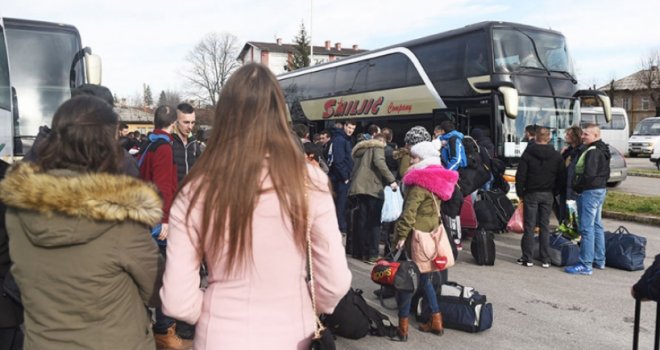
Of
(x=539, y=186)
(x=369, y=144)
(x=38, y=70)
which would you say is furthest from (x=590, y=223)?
(x=38, y=70)

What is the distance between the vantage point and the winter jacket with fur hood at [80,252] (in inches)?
74.4

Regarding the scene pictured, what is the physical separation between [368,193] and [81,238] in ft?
18.3

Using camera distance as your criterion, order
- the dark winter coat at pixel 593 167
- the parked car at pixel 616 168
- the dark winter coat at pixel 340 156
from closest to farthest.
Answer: the dark winter coat at pixel 593 167 → the dark winter coat at pixel 340 156 → the parked car at pixel 616 168

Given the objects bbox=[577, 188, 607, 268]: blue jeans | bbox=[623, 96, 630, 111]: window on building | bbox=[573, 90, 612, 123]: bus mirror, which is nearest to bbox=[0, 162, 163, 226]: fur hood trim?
bbox=[577, 188, 607, 268]: blue jeans

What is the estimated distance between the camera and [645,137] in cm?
3098

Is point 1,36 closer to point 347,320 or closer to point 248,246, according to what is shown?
point 347,320

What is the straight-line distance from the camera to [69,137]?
2027 millimetres

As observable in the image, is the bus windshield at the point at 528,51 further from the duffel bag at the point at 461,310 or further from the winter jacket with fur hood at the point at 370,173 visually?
the duffel bag at the point at 461,310

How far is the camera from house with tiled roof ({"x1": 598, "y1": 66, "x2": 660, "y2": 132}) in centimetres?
5862

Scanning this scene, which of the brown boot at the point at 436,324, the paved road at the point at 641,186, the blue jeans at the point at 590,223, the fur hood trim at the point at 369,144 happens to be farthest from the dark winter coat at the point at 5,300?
the paved road at the point at 641,186

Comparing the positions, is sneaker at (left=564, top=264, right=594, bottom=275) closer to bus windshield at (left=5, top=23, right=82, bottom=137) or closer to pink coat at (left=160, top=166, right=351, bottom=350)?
pink coat at (left=160, top=166, right=351, bottom=350)

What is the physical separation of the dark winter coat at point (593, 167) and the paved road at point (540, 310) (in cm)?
119

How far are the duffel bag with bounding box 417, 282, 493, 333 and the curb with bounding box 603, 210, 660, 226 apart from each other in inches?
273

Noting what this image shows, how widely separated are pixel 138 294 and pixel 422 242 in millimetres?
2992
